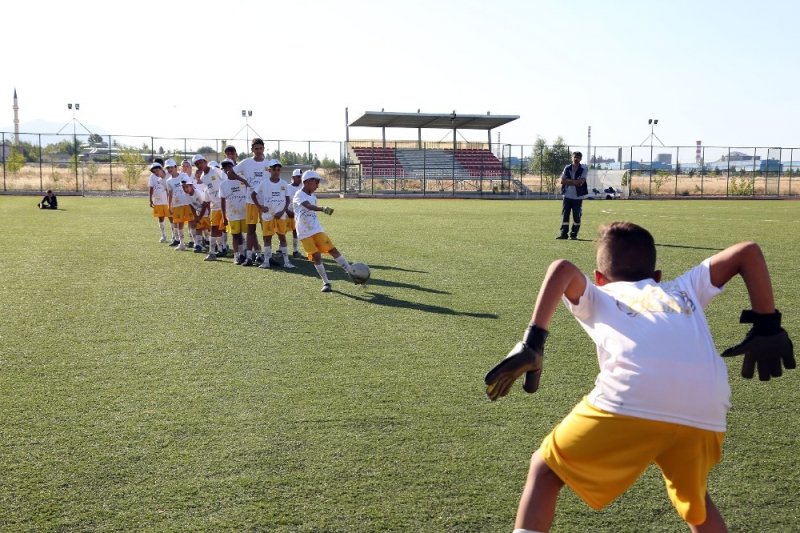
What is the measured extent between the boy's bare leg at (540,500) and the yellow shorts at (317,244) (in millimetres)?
8091

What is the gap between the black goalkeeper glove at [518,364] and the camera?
8.63ft

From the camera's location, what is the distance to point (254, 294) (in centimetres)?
1020

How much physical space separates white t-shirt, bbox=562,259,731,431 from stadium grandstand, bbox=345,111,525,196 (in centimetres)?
4382

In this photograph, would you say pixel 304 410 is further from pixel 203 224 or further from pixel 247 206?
pixel 203 224

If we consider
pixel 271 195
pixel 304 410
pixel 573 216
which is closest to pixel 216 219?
pixel 271 195

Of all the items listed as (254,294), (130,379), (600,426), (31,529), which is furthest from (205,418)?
(254,294)

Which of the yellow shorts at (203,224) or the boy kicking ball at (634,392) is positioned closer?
the boy kicking ball at (634,392)

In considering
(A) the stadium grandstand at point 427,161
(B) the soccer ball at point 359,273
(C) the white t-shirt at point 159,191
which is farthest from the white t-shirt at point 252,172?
(A) the stadium grandstand at point 427,161

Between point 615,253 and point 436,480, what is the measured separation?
5.88ft

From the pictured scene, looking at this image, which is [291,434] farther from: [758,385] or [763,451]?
[758,385]

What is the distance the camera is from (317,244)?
35.3 feet

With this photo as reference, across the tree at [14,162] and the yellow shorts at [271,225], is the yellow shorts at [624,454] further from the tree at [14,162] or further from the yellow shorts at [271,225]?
the tree at [14,162]

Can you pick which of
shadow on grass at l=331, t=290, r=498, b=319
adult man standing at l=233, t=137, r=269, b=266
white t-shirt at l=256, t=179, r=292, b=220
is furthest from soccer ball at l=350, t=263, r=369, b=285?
adult man standing at l=233, t=137, r=269, b=266

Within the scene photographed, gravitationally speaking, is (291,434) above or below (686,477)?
below
